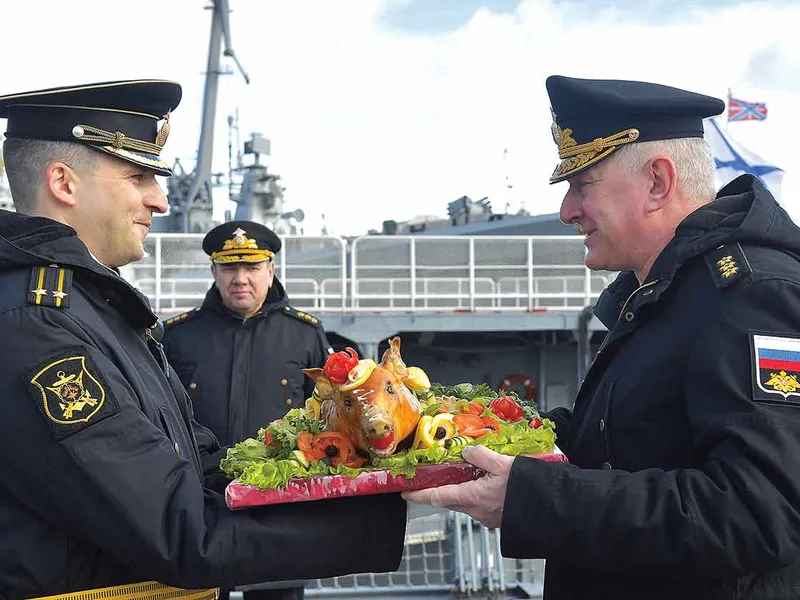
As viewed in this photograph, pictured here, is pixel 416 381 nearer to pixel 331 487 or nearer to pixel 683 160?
pixel 331 487

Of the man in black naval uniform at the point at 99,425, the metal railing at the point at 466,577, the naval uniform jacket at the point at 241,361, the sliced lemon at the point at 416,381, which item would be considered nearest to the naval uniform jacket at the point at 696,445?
the sliced lemon at the point at 416,381

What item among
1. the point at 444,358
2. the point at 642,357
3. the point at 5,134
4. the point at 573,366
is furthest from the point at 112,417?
the point at 573,366

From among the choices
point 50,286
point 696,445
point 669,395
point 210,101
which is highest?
point 210,101

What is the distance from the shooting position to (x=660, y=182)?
225 cm

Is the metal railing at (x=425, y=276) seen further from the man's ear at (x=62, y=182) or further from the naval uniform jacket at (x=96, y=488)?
the naval uniform jacket at (x=96, y=488)

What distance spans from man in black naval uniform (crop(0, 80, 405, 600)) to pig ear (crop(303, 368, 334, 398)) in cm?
27

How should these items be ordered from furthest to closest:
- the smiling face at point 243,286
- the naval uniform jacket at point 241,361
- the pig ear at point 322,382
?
the smiling face at point 243,286 < the naval uniform jacket at point 241,361 < the pig ear at point 322,382

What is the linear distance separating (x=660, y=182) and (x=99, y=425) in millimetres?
1569

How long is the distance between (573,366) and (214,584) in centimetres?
1194

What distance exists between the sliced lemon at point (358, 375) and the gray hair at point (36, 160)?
2.96ft

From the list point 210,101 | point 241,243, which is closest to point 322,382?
point 241,243

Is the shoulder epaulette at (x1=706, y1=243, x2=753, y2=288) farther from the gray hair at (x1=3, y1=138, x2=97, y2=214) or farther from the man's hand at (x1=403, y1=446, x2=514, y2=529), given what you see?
the gray hair at (x1=3, y1=138, x2=97, y2=214)

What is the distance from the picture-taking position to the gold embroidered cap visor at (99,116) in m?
2.16

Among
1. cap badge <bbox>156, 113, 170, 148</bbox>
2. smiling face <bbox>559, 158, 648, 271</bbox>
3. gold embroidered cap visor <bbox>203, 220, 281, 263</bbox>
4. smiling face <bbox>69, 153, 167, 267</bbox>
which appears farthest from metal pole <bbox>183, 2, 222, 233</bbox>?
smiling face <bbox>559, 158, 648, 271</bbox>
